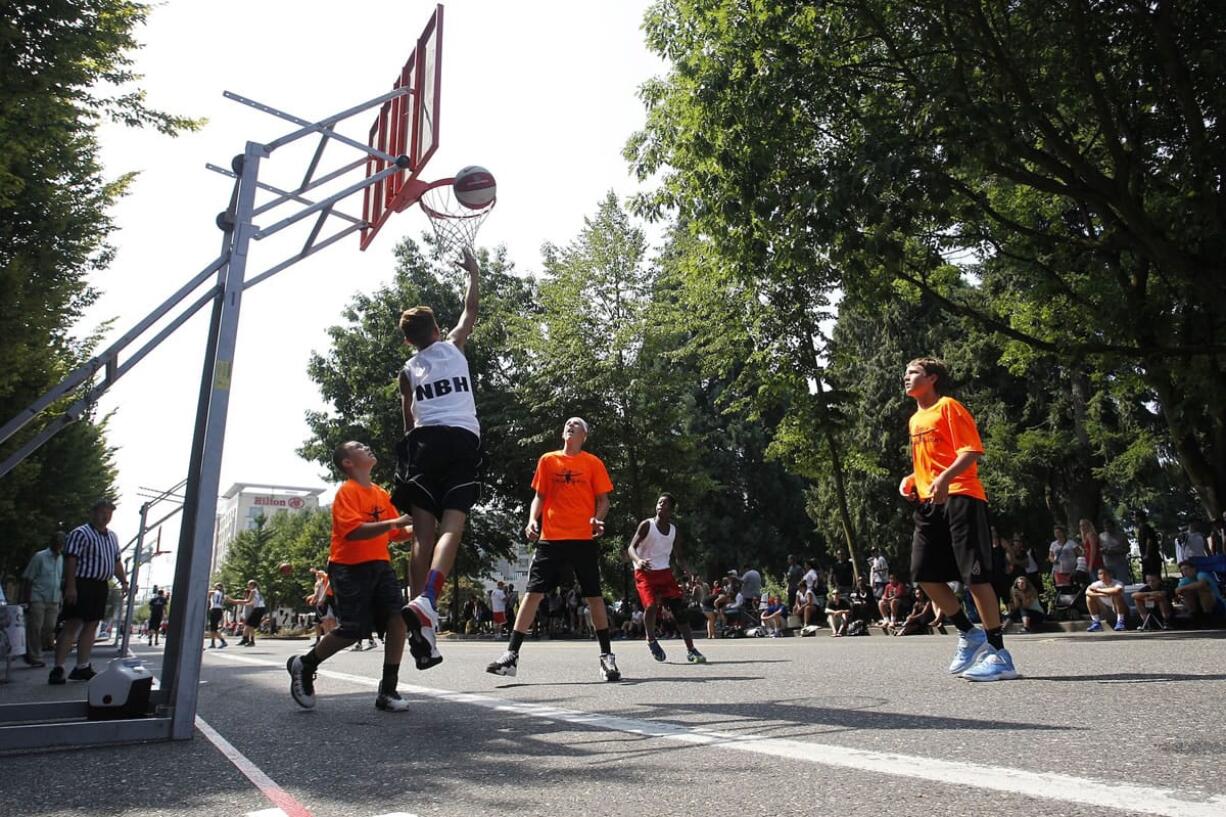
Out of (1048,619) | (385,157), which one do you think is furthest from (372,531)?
(1048,619)

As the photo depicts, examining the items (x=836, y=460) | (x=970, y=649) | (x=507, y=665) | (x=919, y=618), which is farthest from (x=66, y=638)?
(x=836, y=460)

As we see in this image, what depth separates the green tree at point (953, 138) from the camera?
12406mm

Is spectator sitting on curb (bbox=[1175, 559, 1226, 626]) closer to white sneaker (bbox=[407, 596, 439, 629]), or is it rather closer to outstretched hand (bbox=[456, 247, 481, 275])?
outstretched hand (bbox=[456, 247, 481, 275])

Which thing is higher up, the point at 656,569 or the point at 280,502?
the point at 280,502

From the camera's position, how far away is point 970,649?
6.07m

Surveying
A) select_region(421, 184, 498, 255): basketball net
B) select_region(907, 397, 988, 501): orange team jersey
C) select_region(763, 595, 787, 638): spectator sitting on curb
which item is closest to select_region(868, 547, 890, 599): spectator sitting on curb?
select_region(763, 595, 787, 638): spectator sitting on curb

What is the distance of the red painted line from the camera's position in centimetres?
272

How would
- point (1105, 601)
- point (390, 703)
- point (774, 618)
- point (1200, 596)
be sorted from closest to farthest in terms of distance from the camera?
point (390, 703)
point (1200, 596)
point (1105, 601)
point (774, 618)

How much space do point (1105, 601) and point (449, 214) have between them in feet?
40.3

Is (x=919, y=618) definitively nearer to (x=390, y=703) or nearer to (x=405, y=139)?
(x=405, y=139)

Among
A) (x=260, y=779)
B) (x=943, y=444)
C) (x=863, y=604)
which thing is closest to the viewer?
(x=260, y=779)

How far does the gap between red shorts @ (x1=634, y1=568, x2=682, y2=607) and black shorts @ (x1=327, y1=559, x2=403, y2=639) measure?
4.47 metres

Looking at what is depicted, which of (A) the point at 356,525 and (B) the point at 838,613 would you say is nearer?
(A) the point at 356,525

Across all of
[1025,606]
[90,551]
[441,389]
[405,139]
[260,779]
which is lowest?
[260,779]
